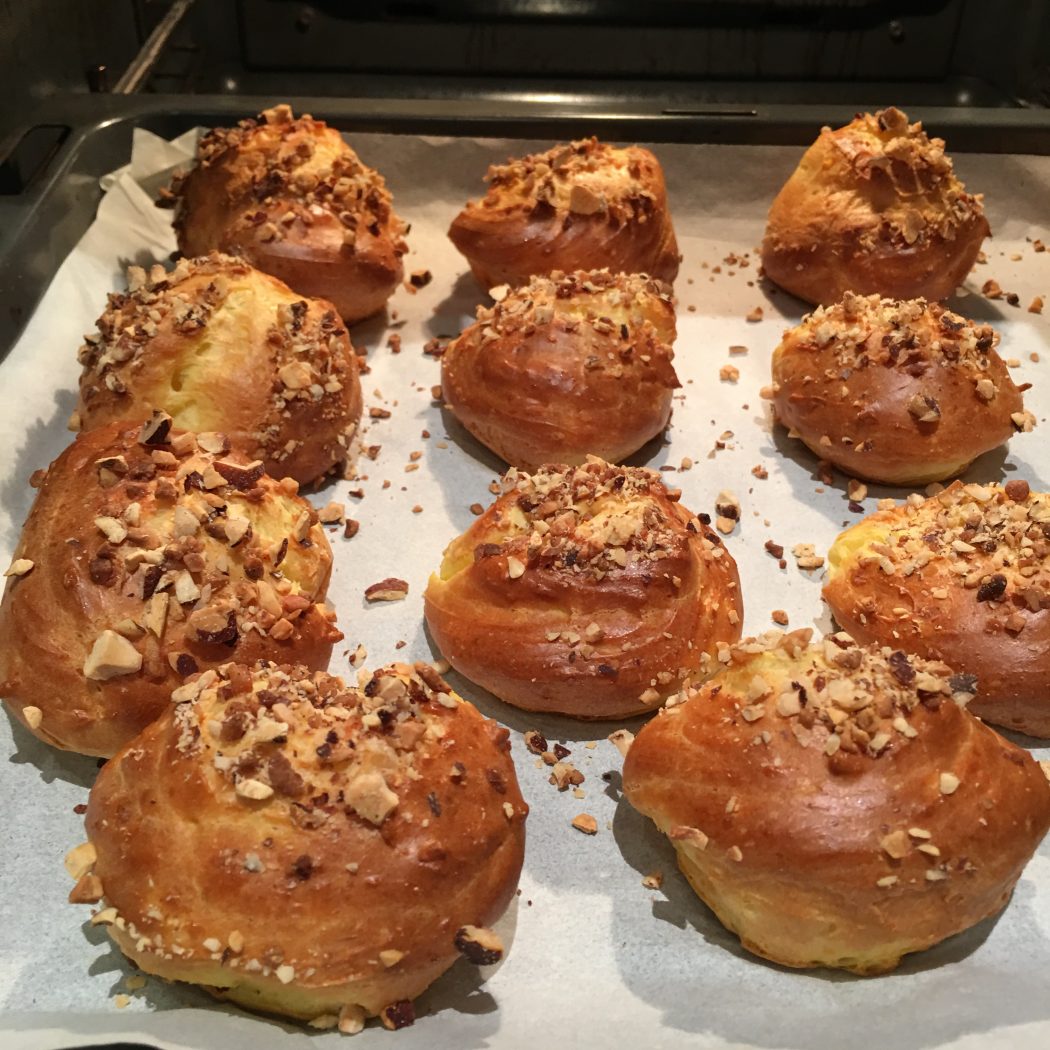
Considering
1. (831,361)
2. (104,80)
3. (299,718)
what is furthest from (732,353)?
(104,80)

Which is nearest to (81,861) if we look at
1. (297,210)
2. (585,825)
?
(585,825)

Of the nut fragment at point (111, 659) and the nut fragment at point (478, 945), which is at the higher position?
the nut fragment at point (111, 659)

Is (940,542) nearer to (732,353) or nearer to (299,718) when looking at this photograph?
(732,353)

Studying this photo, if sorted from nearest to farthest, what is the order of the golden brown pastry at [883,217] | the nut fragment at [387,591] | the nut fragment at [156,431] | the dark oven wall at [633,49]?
the nut fragment at [156,431]
the nut fragment at [387,591]
the golden brown pastry at [883,217]
the dark oven wall at [633,49]

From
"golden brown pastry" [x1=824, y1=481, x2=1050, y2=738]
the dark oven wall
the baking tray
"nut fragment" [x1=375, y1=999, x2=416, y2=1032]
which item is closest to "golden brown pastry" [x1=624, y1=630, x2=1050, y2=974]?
"golden brown pastry" [x1=824, y1=481, x2=1050, y2=738]

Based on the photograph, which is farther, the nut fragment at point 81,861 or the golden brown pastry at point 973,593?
the golden brown pastry at point 973,593

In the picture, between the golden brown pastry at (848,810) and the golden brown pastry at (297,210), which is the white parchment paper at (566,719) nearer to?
the golden brown pastry at (848,810)

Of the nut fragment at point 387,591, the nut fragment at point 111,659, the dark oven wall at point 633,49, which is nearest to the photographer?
the nut fragment at point 111,659

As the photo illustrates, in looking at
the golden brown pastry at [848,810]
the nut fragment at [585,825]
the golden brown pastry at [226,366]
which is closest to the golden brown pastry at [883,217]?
the golden brown pastry at [226,366]

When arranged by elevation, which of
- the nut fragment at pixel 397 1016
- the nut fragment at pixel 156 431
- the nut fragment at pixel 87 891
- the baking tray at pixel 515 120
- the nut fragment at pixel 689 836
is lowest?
the nut fragment at pixel 397 1016
